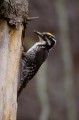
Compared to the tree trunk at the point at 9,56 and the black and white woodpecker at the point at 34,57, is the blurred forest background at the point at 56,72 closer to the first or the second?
the black and white woodpecker at the point at 34,57

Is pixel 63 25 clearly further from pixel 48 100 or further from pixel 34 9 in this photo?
pixel 48 100

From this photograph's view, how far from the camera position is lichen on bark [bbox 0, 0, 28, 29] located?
5.98m

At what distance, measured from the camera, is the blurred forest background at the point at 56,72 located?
16109 millimetres

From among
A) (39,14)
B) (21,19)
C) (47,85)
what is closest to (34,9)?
(39,14)

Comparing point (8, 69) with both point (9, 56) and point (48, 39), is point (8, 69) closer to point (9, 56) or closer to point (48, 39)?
point (9, 56)

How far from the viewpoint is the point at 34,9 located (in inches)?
648

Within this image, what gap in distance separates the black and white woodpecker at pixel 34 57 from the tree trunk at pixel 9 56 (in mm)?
356

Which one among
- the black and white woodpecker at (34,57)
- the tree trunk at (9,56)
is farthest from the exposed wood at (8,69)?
the black and white woodpecker at (34,57)

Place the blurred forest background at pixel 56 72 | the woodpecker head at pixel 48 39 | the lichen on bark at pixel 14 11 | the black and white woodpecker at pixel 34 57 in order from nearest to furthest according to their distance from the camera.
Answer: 1. the lichen on bark at pixel 14 11
2. the black and white woodpecker at pixel 34 57
3. the woodpecker head at pixel 48 39
4. the blurred forest background at pixel 56 72

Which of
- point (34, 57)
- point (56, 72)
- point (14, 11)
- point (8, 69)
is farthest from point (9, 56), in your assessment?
point (56, 72)

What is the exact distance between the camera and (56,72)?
16547 millimetres

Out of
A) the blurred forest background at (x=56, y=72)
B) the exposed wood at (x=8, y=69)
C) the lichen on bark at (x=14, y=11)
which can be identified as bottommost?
the blurred forest background at (x=56, y=72)

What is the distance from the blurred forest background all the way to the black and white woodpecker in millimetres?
8865

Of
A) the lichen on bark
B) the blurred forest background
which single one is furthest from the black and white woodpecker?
the blurred forest background
